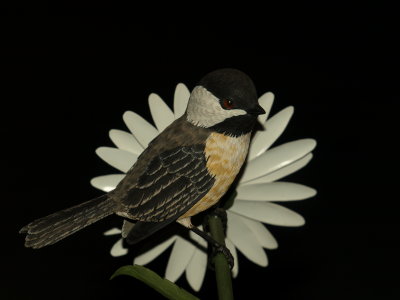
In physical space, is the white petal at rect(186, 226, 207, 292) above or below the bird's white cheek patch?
below

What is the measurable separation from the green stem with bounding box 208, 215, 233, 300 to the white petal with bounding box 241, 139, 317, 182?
4.6 inches

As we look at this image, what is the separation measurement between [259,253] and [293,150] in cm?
24

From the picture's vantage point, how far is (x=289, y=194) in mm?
1083

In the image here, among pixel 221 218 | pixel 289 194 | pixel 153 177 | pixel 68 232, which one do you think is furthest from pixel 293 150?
pixel 68 232

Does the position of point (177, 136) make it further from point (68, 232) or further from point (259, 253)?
point (259, 253)

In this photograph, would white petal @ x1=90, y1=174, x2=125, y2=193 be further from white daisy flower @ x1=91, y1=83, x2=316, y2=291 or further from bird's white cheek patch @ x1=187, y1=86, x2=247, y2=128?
bird's white cheek patch @ x1=187, y1=86, x2=247, y2=128

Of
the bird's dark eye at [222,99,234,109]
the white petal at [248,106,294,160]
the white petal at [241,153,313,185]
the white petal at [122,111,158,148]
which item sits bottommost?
the white petal at [241,153,313,185]

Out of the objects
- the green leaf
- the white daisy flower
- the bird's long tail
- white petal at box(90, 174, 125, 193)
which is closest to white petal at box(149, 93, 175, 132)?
the white daisy flower

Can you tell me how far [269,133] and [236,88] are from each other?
252mm

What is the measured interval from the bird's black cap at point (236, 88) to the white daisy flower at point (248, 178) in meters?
0.21

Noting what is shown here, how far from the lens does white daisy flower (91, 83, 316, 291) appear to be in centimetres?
Result: 108

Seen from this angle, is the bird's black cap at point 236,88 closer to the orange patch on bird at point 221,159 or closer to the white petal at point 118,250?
the orange patch on bird at point 221,159

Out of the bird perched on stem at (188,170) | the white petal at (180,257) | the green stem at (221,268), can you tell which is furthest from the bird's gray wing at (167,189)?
the white petal at (180,257)

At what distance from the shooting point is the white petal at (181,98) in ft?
3.60
